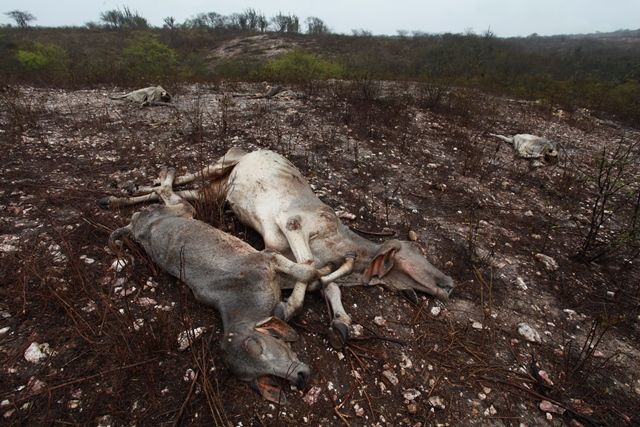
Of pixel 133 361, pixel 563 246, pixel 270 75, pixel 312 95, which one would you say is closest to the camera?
pixel 133 361

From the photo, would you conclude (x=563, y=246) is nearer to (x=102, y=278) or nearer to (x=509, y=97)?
(x=102, y=278)

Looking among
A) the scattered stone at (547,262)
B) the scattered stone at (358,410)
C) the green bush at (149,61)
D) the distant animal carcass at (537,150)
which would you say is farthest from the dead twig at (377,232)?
the green bush at (149,61)

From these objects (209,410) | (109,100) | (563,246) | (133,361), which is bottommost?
(563,246)

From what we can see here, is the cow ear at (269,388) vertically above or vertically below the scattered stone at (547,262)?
above

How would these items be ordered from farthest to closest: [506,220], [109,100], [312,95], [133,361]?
[312,95]
[109,100]
[506,220]
[133,361]

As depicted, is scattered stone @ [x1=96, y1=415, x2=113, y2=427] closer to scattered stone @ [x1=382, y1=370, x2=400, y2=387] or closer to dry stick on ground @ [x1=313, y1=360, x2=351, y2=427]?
dry stick on ground @ [x1=313, y1=360, x2=351, y2=427]

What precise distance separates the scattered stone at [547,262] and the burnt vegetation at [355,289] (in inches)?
4.2

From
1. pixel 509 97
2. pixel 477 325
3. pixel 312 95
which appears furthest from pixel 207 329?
pixel 509 97

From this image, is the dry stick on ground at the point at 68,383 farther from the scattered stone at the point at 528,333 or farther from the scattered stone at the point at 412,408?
the scattered stone at the point at 528,333

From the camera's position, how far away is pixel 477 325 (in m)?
3.07

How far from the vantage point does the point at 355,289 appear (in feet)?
10.9

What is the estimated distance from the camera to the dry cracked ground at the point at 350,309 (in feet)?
7.25

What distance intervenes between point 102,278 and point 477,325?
3713 millimetres

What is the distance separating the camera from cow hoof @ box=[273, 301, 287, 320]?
246cm
